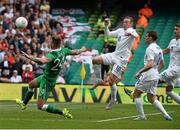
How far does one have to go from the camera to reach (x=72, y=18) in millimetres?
39969

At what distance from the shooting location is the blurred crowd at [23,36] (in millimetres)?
33094

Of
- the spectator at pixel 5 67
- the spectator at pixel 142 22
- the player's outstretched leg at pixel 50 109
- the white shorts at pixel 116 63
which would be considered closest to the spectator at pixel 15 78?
the spectator at pixel 5 67

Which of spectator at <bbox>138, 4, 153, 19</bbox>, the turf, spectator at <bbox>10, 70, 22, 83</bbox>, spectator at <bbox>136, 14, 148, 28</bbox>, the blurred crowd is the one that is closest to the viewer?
the turf

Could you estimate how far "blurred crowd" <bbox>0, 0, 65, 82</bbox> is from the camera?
Answer: 3309 centimetres

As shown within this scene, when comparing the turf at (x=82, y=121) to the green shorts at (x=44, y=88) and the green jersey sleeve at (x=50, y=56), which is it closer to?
the green shorts at (x=44, y=88)

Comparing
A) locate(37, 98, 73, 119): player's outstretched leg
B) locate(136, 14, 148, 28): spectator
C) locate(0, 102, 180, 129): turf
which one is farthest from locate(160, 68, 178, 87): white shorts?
locate(136, 14, 148, 28): spectator

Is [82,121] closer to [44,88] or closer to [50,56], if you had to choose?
[44,88]

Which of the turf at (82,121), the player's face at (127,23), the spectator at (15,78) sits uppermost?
the player's face at (127,23)

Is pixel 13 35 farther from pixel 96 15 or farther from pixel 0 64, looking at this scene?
pixel 96 15

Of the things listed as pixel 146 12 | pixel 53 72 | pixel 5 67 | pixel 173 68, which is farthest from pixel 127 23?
pixel 146 12

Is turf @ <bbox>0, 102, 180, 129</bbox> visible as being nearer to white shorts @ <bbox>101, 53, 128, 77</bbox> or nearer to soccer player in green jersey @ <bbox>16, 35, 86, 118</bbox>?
soccer player in green jersey @ <bbox>16, 35, 86, 118</bbox>

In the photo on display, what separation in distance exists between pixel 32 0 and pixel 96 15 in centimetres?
396

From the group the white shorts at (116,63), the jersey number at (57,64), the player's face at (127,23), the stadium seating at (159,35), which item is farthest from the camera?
the stadium seating at (159,35)

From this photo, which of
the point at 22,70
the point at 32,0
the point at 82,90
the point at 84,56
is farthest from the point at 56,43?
the point at 32,0
